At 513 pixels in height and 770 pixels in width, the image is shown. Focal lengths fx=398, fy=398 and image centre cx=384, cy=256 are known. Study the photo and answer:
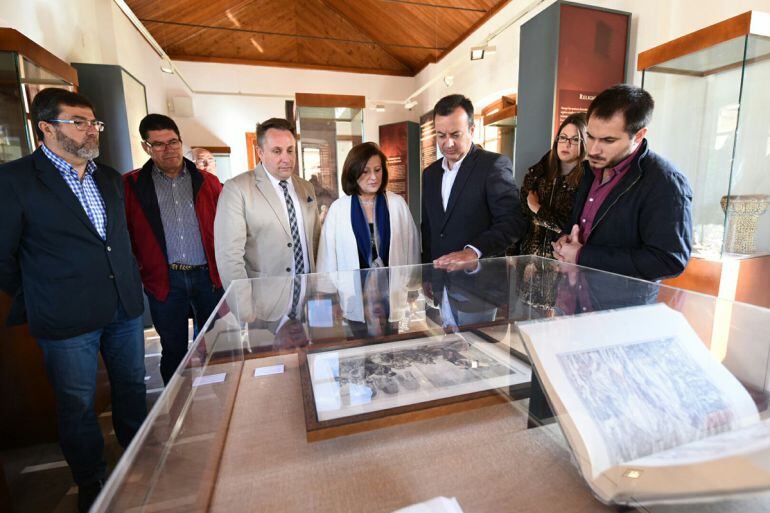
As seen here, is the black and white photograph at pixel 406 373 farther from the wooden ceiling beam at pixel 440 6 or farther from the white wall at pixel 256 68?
the wooden ceiling beam at pixel 440 6

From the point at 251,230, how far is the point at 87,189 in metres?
0.74

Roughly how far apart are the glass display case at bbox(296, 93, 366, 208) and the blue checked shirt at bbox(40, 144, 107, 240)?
4.44 m

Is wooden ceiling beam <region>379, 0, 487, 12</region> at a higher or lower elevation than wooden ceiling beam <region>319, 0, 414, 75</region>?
lower

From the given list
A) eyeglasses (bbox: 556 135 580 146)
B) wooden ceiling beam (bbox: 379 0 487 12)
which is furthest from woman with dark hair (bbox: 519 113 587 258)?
wooden ceiling beam (bbox: 379 0 487 12)

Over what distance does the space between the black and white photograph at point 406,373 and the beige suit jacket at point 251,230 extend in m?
1.12

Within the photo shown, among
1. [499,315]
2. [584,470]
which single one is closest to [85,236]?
[499,315]

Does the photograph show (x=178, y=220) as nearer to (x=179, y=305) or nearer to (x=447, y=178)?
(x=179, y=305)

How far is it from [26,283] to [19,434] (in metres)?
1.23

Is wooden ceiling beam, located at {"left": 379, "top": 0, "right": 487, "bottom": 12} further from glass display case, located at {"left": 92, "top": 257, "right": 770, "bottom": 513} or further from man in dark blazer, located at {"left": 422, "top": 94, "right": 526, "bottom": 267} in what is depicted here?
glass display case, located at {"left": 92, "top": 257, "right": 770, "bottom": 513}

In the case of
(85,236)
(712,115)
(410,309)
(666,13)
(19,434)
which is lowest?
(19,434)

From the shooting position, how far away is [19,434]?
2.29 metres

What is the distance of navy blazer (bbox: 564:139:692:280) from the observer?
133 centimetres

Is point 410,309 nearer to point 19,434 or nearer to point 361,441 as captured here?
point 361,441

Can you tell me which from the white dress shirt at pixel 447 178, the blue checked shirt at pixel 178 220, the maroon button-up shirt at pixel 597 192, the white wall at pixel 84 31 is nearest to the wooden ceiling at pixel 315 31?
the white wall at pixel 84 31
